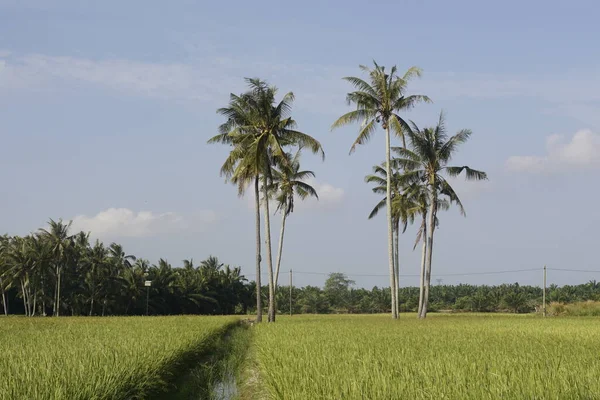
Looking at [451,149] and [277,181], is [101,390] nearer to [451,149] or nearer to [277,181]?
[451,149]

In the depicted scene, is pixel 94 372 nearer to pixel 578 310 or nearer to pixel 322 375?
pixel 322 375

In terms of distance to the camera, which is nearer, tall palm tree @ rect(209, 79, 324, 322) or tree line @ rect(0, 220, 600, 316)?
tall palm tree @ rect(209, 79, 324, 322)

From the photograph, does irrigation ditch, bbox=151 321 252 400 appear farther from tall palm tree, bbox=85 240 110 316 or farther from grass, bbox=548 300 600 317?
tall palm tree, bbox=85 240 110 316

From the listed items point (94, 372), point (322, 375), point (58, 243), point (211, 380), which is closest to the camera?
point (322, 375)

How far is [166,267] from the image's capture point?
69.6 m

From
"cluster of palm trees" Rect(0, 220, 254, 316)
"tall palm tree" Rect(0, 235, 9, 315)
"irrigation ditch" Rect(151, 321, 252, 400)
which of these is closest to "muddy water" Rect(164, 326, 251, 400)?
A: "irrigation ditch" Rect(151, 321, 252, 400)

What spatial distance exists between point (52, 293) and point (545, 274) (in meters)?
53.6

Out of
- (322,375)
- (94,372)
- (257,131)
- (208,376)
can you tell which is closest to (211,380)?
(208,376)

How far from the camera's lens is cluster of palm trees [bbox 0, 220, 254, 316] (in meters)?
61.8

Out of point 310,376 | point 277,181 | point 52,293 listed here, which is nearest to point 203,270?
point 52,293

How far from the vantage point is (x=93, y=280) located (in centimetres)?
6262

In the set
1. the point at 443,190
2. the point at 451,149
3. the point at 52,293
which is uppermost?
the point at 451,149

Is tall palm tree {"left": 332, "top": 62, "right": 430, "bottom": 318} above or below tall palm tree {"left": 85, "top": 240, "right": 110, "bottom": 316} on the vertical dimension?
above

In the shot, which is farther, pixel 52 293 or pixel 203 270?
pixel 203 270
